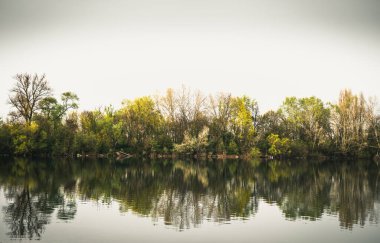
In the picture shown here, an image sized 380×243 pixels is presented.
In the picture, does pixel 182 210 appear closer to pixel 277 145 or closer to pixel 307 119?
pixel 277 145

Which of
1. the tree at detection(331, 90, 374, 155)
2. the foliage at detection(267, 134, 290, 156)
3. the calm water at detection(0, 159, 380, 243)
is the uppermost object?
the tree at detection(331, 90, 374, 155)

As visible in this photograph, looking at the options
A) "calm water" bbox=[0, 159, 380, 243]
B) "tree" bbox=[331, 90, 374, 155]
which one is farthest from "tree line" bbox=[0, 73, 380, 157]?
"calm water" bbox=[0, 159, 380, 243]

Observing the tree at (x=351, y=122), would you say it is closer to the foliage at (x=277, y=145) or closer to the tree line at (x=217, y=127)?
the tree line at (x=217, y=127)

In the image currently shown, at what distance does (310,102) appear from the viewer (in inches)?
3472

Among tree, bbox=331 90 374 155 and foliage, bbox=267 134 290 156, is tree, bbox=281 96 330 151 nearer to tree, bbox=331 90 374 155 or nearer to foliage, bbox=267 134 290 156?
tree, bbox=331 90 374 155

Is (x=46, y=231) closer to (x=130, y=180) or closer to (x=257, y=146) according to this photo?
(x=130, y=180)

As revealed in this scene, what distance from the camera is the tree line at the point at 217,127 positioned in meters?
78.1

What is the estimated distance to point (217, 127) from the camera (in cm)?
8112

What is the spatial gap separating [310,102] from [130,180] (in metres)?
63.8

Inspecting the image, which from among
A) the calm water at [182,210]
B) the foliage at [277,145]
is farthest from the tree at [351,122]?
the calm water at [182,210]

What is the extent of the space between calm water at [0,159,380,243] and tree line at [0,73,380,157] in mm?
41640

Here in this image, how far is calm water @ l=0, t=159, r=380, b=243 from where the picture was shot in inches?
715

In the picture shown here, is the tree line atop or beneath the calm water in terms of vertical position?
atop

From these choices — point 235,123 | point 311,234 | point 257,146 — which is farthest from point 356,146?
point 311,234
